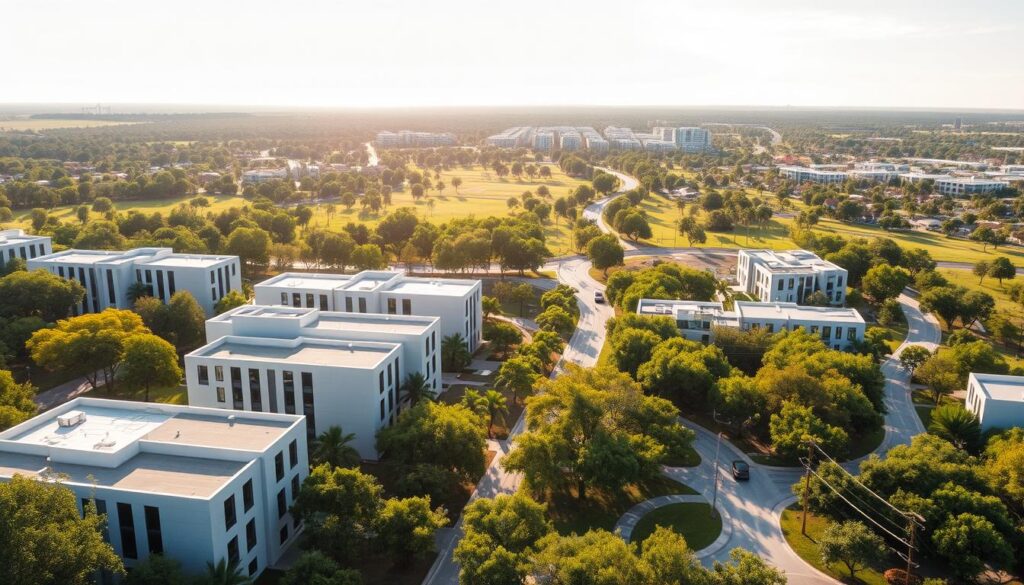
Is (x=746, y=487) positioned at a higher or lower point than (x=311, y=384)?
lower

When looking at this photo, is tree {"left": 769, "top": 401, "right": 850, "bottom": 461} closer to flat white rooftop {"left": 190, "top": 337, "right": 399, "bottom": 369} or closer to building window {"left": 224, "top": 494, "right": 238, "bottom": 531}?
flat white rooftop {"left": 190, "top": 337, "right": 399, "bottom": 369}

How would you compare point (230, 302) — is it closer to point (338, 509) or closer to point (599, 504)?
point (338, 509)

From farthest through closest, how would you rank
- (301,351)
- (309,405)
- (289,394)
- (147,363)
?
1. (147,363)
2. (301,351)
3. (289,394)
4. (309,405)

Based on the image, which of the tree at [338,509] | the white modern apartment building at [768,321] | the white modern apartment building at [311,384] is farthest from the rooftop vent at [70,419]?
the white modern apartment building at [768,321]

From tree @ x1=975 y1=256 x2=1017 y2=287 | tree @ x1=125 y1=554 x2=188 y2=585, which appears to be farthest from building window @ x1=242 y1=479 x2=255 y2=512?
tree @ x1=975 y1=256 x2=1017 y2=287

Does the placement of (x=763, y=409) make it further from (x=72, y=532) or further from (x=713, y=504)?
(x=72, y=532)

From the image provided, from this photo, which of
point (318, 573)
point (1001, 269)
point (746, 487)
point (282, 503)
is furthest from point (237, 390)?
point (1001, 269)
